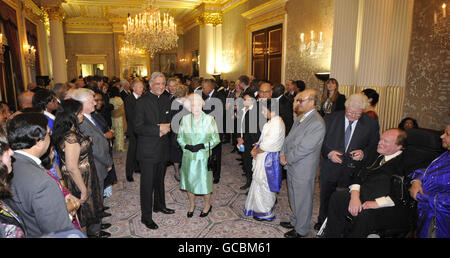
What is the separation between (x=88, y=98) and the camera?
293 centimetres

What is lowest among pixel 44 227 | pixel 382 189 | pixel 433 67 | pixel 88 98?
pixel 382 189

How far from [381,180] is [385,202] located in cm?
21

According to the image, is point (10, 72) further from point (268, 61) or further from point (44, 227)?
point (44, 227)

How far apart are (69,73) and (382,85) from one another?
64.6 ft

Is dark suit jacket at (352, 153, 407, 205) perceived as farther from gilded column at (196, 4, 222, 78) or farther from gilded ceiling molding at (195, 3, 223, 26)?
gilded ceiling molding at (195, 3, 223, 26)

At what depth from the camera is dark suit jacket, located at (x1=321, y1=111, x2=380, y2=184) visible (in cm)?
299

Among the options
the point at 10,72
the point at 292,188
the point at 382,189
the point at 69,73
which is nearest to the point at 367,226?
the point at 382,189

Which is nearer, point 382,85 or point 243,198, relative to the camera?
point 243,198

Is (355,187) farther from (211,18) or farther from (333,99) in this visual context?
(211,18)

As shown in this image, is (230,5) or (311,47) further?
(230,5)

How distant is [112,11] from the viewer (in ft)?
50.1

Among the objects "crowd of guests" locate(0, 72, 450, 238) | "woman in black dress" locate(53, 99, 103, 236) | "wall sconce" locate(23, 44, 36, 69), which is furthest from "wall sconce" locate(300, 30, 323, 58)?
"wall sconce" locate(23, 44, 36, 69)

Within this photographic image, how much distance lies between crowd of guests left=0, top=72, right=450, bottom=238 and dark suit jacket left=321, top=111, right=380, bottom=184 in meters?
0.01

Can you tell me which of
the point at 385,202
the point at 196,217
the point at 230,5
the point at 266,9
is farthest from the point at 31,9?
the point at 385,202
